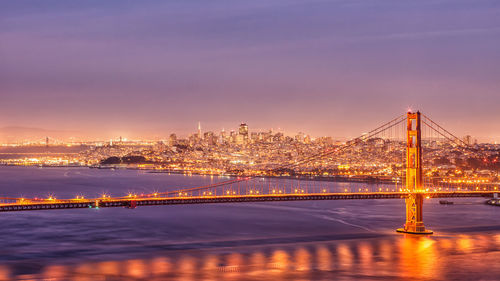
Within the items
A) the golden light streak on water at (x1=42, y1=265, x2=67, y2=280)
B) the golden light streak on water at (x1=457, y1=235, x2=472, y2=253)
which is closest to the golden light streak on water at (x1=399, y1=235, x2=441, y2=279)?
the golden light streak on water at (x1=457, y1=235, x2=472, y2=253)

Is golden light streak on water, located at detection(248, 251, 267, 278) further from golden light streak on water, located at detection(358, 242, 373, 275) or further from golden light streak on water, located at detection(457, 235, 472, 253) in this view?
golden light streak on water, located at detection(457, 235, 472, 253)

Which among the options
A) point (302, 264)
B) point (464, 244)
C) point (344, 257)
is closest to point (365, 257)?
point (344, 257)

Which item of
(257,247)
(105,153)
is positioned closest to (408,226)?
(257,247)

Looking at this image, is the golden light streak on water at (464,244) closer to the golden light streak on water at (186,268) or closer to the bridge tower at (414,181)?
the bridge tower at (414,181)

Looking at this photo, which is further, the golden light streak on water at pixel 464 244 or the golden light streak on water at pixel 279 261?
the golden light streak on water at pixel 464 244

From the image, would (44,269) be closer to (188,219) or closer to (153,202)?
(153,202)

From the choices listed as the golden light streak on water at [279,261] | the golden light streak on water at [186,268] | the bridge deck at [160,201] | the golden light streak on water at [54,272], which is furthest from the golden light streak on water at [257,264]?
the golden light streak on water at [54,272]
